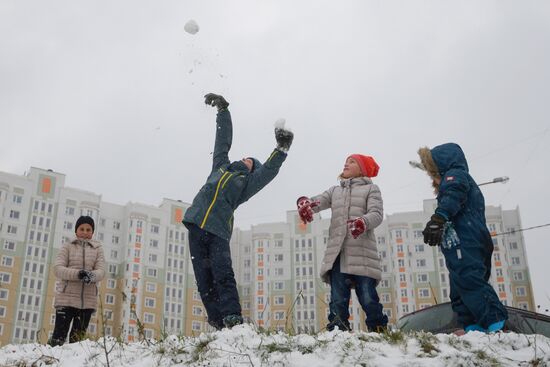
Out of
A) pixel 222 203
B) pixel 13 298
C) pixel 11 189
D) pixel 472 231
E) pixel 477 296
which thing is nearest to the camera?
pixel 477 296

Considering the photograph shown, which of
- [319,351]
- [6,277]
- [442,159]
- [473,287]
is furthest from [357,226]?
[6,277]

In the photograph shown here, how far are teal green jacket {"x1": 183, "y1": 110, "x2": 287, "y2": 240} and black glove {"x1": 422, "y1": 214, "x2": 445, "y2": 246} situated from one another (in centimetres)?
173

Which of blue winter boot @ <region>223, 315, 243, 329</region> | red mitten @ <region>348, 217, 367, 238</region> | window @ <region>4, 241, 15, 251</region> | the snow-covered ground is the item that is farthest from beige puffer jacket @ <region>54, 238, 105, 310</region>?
window @ <region>4, 241, 15, 251</region>

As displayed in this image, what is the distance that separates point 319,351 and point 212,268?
1.78 meters

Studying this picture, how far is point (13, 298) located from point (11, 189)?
1265 centimetres

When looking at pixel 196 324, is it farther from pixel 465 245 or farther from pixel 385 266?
pixel 465 245

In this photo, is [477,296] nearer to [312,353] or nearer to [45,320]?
[312,353]

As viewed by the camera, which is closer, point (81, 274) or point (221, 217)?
point (221, 217)

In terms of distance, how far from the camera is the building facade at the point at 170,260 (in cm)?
6103

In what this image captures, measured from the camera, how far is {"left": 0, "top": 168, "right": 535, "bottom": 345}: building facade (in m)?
61.0

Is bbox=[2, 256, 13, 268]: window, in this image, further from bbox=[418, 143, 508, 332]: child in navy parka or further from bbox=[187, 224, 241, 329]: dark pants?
bbox=[418, 143, 508, 332]: child in navy parka

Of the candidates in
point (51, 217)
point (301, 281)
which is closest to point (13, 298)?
point (51, 217)

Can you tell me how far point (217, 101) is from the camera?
5.88 metres

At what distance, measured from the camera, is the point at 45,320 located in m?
60.0
